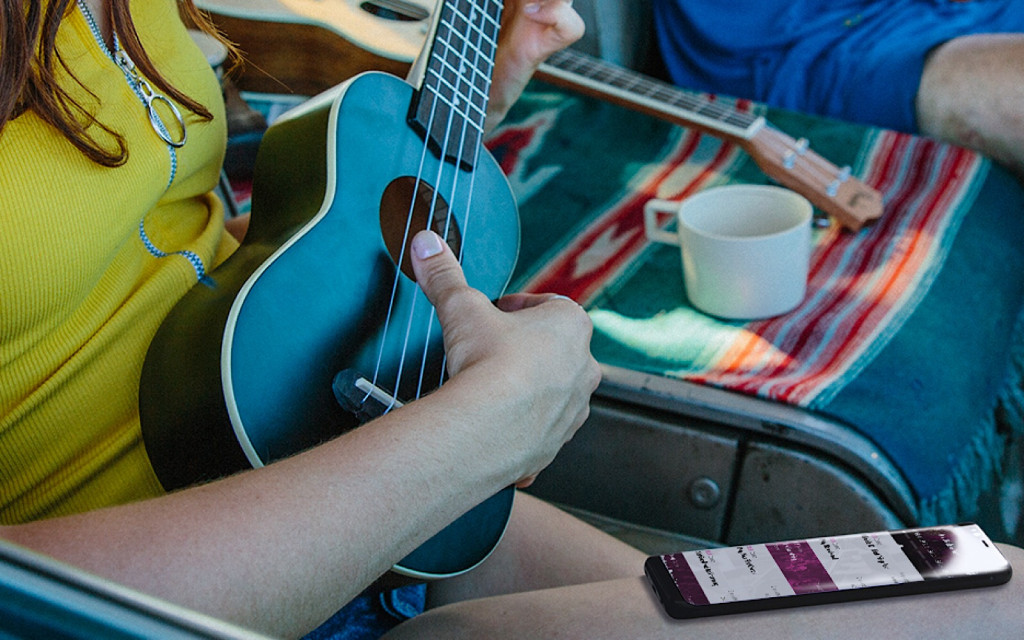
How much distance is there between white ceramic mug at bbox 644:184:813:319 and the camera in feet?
3.36

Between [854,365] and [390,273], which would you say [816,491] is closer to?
[854,365]

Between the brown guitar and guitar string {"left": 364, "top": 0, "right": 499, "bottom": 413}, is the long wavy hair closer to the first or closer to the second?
guitar string {"left": 364, "top": 0, "right": 499, "bottom": 413}

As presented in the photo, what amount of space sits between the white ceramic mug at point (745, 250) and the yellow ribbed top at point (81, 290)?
0.59 meters

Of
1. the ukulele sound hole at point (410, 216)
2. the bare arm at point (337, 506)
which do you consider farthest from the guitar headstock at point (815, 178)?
the bare arm at point (337, 506)

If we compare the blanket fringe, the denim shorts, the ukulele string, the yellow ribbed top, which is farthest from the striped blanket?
the yellow ribbed top

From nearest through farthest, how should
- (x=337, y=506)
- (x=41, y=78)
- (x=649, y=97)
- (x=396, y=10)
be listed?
(x=337, y=506)
(x=41, y=78)
(x=396, y=10)
(x=649, y=97)

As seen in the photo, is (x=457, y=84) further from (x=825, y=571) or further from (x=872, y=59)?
(x=872, y=59)

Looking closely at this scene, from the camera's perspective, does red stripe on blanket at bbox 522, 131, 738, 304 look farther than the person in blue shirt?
No

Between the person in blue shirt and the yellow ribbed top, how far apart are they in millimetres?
1234

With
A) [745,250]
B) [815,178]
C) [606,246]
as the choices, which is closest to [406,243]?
[745,250]

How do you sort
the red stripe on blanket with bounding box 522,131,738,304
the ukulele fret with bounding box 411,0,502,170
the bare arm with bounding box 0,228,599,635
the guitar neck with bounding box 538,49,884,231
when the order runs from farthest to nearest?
the guitar neck with bounding box 538,49,884,231 → the red stripe on blanket with bounding box 522,131,738,304 → the ukulele fret with bounding box 411,0,502,170 → the bare arm with bounding box 0,228,599,635

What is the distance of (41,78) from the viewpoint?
53 centimetres

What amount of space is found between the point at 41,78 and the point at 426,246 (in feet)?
0.82

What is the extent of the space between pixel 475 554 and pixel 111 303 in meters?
0.30
